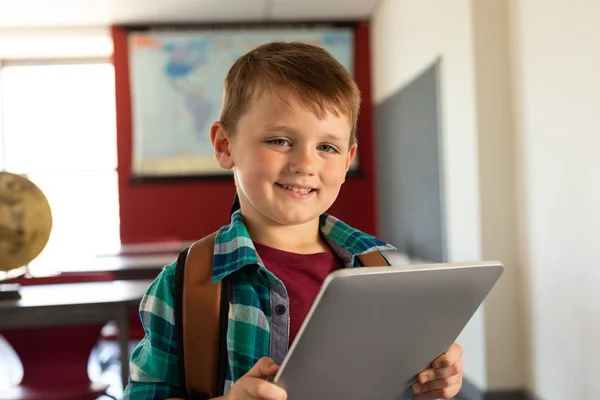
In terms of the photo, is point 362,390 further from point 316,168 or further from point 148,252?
point 148,252

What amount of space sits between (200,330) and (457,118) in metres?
2.94

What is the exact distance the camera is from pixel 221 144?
1044 millimetres

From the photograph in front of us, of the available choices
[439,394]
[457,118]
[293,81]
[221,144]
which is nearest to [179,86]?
[457,118]

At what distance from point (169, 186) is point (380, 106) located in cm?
209

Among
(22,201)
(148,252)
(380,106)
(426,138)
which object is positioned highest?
(380,106)

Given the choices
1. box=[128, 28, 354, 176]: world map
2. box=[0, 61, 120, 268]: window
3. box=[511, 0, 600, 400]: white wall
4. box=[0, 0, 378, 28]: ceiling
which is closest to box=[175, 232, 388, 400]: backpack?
box=[511, 0, 600, 400]: white wall

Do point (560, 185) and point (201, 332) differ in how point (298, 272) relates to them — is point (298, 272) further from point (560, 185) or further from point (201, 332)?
point (560, 185)

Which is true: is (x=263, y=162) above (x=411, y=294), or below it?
above

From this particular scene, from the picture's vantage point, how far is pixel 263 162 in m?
0.94

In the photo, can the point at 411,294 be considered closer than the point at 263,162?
Yes

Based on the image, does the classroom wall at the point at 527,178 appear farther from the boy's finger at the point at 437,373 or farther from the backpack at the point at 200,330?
the backpack at the point at 200,330

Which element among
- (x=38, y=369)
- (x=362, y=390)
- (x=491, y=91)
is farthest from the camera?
(x=491, y=91)

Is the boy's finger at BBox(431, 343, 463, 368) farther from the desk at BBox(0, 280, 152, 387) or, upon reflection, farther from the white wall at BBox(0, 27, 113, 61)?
the white wall at BBox(0, 27, 113, 61)

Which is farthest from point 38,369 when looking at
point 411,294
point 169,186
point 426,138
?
point 169,186
